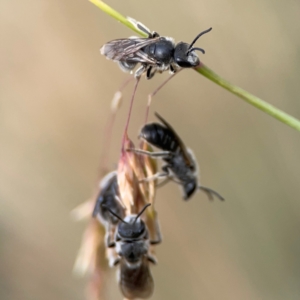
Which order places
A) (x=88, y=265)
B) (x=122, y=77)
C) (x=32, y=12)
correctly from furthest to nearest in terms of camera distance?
(x=122, y=77)
(x=32, y=12)
(x=88, y=265)

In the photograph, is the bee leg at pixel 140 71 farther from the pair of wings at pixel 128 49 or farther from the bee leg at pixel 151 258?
the bee leg at pixel 151 258

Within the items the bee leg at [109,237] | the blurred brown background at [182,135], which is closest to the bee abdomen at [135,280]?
the bee leg at [109,237]

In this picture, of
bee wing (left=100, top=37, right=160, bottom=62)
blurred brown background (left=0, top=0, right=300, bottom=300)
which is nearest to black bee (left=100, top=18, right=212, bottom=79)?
bee wing (left=100, top=37, right=160, bottom=62)

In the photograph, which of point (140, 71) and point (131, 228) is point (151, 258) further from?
point (140, 71)

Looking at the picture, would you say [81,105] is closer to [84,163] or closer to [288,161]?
[84,163]

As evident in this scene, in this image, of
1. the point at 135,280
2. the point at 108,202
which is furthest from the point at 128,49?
the point at 135,280

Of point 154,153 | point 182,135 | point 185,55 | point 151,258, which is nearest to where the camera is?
point 185,55

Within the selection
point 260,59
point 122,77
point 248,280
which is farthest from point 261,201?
point 122,77
